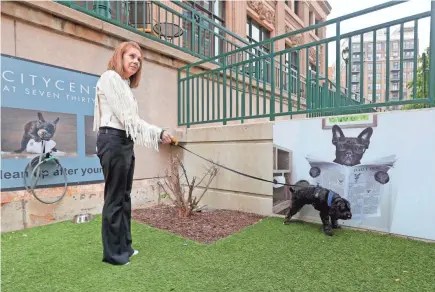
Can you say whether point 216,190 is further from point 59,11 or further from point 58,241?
point 59,11

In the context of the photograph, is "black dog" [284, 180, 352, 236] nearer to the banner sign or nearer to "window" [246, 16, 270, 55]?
the banner sign

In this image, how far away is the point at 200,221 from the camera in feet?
12.3

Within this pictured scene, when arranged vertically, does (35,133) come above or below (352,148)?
above

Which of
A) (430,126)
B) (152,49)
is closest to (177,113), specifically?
(152,49)

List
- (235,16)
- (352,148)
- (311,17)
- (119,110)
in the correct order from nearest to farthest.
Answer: (119,110)
(352,148)
(235,16)
(311,17)

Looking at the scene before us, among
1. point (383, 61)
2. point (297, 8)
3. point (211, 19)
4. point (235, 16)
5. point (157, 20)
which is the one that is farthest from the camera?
point (297, 8)

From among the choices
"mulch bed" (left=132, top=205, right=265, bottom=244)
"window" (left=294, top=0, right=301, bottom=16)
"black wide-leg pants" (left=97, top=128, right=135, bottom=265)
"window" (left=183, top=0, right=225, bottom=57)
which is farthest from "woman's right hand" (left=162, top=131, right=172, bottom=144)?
"window" (left=294, top=0, right=301, bottom=16)

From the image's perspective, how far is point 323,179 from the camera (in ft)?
11.0

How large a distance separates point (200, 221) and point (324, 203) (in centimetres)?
161

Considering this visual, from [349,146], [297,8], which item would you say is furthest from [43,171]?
[297,8]

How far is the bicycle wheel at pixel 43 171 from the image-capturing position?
3308 millimetres

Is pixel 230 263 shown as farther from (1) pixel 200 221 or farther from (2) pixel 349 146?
(2) pixel 349 146

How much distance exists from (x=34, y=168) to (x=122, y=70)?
1.86 metres

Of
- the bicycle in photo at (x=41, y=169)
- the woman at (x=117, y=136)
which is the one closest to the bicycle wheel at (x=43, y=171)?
the bicycle in photo at (x=41, y=169)
